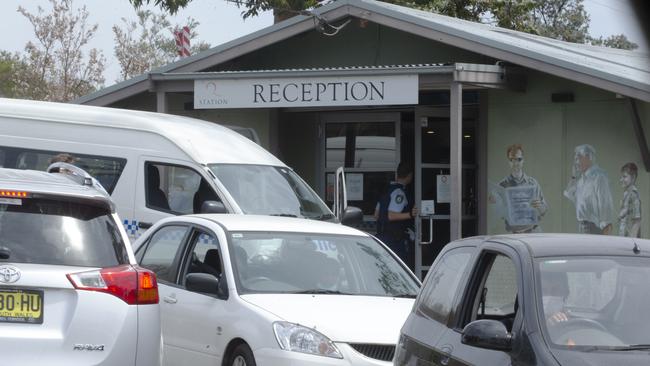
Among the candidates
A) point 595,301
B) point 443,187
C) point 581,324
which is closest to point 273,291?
point 595,301

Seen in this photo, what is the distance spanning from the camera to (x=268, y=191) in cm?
1313

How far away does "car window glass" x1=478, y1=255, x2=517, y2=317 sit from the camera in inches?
242

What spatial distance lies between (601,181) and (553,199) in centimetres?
72

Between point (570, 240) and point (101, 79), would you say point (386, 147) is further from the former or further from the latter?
point (101, 79)

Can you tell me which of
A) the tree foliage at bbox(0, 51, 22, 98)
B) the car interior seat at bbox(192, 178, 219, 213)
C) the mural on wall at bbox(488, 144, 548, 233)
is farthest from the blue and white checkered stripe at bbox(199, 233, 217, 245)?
the tree foliage at bbox(0, 51, 22, 98)

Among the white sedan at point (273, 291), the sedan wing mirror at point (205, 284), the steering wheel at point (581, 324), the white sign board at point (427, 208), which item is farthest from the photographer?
the white sign board at point (427, 208)

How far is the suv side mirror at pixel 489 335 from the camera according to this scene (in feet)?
18.0

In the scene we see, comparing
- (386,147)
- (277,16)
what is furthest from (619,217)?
(277,16)

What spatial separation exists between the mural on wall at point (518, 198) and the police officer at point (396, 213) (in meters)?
1.22

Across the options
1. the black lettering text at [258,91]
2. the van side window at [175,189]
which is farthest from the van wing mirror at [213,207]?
the black lettering text at [258,91]

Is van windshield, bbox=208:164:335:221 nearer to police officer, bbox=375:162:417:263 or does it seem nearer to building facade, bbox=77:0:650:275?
building facade, bbox=77:0:650:275

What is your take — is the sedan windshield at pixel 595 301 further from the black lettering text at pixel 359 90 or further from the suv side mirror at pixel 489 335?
the black lettering text at pixel 359 90

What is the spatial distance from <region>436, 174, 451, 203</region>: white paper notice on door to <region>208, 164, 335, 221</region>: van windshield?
370cm

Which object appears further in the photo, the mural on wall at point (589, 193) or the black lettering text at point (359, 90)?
the mural on wall at point (589, 193)
